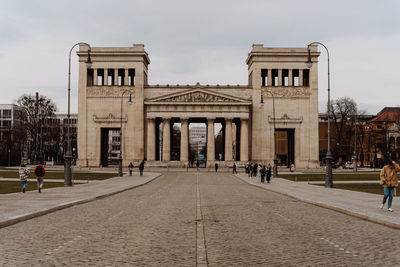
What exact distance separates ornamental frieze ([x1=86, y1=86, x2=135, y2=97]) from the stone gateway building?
0.20 metres

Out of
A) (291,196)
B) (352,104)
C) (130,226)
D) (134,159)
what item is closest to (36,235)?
(130,226)

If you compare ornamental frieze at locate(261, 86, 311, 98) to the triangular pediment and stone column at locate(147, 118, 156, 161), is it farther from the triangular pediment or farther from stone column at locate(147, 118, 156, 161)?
stone column at locate(147, 118, 156, 161)

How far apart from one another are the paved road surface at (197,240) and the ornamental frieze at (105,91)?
84509 millimetres

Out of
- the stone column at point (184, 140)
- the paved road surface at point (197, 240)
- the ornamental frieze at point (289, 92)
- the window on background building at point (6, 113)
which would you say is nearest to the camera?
the paved road surface at point (197, 240)

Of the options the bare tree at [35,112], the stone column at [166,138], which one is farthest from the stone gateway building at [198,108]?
the bare tree at [35,112]

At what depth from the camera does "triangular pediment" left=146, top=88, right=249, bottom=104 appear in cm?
9881

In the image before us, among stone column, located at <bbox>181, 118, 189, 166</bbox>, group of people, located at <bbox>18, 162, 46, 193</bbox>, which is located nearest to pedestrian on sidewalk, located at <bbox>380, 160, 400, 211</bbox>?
group of people, located at <bbox>18, 162, 46, 193</bbox>

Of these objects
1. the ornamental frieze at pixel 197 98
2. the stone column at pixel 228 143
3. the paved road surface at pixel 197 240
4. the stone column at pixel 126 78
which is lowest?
Result: the paved road surface at pixel 197 240

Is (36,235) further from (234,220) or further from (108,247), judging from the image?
(234,220)

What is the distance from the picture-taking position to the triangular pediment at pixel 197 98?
3890 inches

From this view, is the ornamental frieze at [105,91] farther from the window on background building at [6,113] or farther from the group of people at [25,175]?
the group of people at [25,175]

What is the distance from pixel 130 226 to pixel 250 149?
88065 mm

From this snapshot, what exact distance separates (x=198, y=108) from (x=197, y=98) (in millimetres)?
1956

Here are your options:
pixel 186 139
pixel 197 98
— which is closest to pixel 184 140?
pixel 186 139
